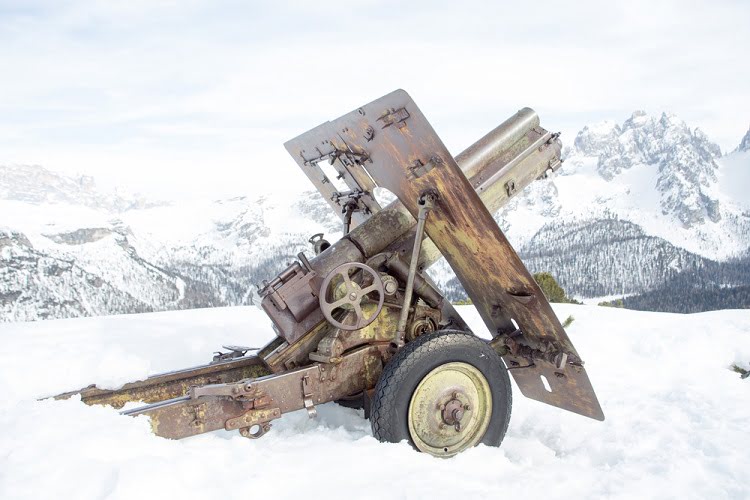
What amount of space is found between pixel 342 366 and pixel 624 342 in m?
4.77

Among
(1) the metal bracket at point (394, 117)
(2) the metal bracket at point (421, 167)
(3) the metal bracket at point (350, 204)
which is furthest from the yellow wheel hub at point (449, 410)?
(3) the metal bracket at point (350, 204)

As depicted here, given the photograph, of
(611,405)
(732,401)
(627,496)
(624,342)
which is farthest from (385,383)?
(624,342)

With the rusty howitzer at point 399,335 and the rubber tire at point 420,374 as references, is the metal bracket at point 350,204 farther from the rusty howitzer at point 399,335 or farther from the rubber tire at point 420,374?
the rubber tire at point 420,374

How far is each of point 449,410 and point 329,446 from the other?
801mm

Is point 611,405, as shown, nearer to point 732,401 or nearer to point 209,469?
point 732,401

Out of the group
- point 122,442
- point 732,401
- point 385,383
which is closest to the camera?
point 122,442

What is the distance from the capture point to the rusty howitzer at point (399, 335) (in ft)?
12.3

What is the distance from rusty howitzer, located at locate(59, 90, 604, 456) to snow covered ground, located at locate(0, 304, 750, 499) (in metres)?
0.21

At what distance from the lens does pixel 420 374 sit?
3811 millimetres

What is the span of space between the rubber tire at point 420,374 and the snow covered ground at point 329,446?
148 mm

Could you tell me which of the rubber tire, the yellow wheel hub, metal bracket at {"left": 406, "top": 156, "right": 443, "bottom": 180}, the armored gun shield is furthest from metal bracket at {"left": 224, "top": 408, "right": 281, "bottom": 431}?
metal bracket at {"left": 406, "top": 156, "right": 443, "bottom": 180}

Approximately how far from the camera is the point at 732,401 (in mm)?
4934

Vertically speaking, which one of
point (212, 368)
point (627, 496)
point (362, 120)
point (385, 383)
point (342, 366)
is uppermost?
point (362, 120)

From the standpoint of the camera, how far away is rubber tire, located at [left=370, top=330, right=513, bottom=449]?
3.74 m
